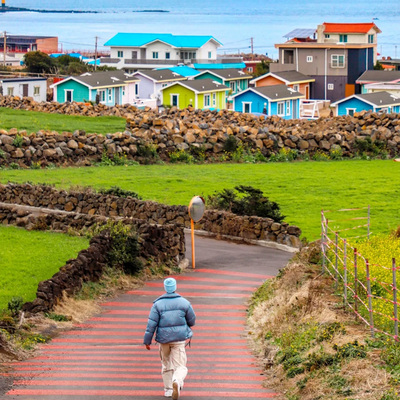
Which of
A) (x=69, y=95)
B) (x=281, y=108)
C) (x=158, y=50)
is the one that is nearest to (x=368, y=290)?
(x=281, y=108)

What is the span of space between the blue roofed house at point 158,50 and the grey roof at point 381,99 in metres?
66.0

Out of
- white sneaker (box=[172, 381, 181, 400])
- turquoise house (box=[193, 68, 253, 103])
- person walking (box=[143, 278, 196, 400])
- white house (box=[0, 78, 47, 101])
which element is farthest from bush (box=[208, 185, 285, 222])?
turquoise house (box=[193, 68, 253, 103])

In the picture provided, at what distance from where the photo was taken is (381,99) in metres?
70.5

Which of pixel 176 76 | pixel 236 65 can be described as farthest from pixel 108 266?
pixel 236 65

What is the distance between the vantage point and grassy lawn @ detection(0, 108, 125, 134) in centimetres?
4622

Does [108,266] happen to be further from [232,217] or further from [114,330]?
[232,217]

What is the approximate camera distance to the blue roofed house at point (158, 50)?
137 m

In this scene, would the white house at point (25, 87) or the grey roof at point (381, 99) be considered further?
the white house at point (25, 87)

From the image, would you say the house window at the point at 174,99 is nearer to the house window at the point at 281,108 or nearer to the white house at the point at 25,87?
the house window at the point at 281,108

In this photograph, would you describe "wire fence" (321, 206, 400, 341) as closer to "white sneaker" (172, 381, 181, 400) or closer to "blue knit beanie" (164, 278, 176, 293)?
"blue knit beanie" (164, 278, 176, 293)

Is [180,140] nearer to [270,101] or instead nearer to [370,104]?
[370,104]

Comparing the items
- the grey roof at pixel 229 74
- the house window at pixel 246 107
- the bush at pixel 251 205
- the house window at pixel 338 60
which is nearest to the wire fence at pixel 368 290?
the bush at pixel 251 205

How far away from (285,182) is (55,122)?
17.3 meters

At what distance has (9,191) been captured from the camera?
100 feet
